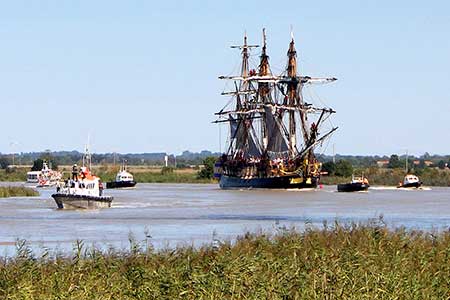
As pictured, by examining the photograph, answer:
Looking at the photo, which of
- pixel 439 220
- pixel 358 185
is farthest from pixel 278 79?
pixel 439 220

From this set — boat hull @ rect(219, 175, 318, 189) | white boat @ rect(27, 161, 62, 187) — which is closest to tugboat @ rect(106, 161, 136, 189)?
white boat @ rect(27, 161, 62, 187)

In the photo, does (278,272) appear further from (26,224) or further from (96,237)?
(26,224)

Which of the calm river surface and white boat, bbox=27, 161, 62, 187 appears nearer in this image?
the calm river surface

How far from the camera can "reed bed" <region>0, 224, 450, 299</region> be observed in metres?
17.2

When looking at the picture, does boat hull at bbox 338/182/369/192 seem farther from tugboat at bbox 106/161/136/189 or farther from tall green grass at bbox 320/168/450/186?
tall green grass at bbox 320/168/450/186

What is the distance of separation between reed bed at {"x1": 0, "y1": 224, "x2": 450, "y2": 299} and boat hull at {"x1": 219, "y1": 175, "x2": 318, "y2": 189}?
294 feet

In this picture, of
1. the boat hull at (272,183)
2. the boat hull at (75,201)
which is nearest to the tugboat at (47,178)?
the boat hull at (272,183)

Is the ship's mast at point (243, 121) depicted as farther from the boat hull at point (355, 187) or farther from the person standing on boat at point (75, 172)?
the person standing on boat at point (75, 172)

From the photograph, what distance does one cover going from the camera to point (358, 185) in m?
105

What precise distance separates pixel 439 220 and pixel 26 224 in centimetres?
1709

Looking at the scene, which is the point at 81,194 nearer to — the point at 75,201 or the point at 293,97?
the point at 75,201

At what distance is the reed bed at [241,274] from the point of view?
56.6ft

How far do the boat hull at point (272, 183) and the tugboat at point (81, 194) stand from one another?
5144 cm

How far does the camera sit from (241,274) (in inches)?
701
